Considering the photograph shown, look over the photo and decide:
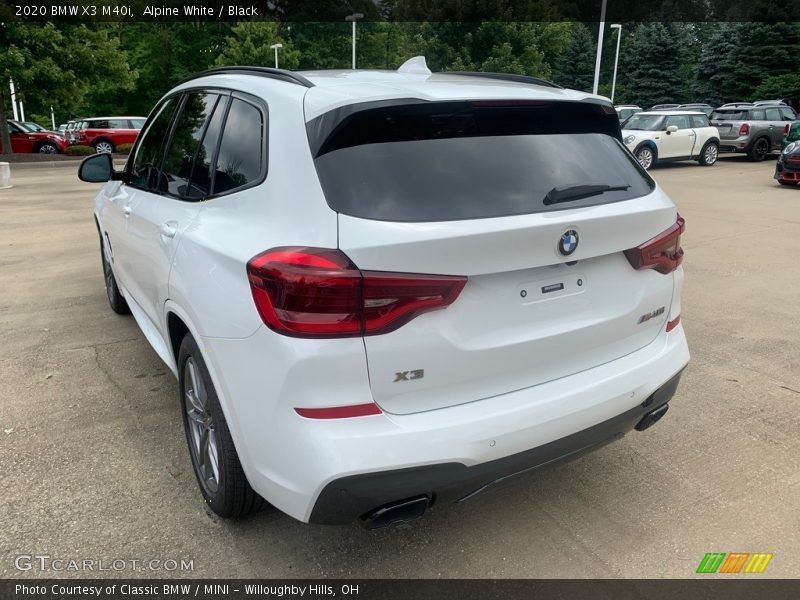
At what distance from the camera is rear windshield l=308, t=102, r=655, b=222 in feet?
6.73

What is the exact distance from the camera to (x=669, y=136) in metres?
18.4

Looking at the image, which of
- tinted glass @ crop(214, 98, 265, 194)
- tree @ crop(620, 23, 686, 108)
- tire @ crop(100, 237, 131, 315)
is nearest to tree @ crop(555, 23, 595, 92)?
tree @ crop(620, 23, 686, 108)

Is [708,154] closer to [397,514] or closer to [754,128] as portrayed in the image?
[754,128]

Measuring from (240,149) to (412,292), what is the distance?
110cm

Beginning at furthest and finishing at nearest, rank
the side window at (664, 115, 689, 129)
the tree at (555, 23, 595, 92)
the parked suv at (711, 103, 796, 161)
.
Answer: the tree at (555, 23, 595, 92)
the parked suv at (711, 103, 796, 161)
the side window at (664, 115, 689, 129)

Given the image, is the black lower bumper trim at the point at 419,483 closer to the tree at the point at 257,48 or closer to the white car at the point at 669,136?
the white car at the point at 669,136

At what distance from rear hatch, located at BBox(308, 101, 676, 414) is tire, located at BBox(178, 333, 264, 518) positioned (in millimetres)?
801

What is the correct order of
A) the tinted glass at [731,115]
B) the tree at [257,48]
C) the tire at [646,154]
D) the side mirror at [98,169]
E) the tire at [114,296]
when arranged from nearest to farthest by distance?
the side mirror at [98,169]
the tire at [114,296]
the tire at [646,154]
the tinted glass at [731,115]
the tree at [257,48]

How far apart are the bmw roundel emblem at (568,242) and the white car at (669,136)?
16.8 meters

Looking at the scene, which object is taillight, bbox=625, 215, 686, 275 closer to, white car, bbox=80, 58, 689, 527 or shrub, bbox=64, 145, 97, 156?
white car, bbox=80, 58, 689, 527

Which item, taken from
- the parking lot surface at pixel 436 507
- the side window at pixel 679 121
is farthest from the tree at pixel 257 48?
the parking lot surface at pixel 436 507

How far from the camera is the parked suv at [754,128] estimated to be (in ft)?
67.2

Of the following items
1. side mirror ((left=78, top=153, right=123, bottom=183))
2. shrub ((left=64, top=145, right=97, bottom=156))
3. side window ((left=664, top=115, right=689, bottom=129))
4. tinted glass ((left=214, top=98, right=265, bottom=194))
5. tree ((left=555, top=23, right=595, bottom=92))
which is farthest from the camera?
tree ((left=555, top=23, right=595, bottom=92))

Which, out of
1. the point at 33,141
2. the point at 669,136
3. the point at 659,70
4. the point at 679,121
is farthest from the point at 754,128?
the point at 659,70
